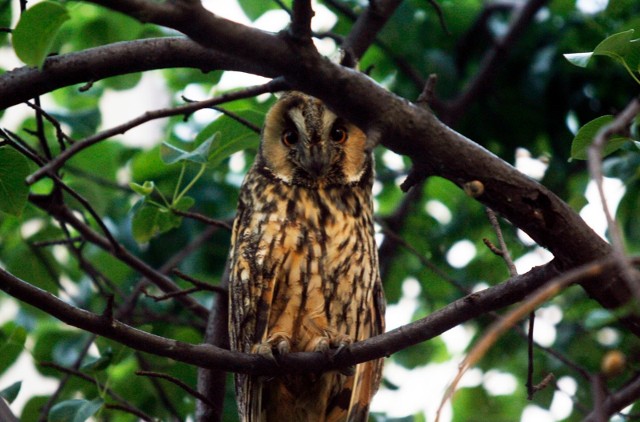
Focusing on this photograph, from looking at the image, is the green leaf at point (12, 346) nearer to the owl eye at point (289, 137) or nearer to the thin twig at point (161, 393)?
the thin twig at point (161, 393)

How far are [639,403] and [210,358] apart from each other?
142 cm

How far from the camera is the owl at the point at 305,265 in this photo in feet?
8.09

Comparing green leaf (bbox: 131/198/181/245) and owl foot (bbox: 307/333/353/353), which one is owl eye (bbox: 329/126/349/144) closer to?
green leaf (bbox: 131/198/181/245)

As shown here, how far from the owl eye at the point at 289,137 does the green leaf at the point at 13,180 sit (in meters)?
0.98

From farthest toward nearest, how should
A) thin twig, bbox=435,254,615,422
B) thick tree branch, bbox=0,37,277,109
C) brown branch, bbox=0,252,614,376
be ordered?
thick tree branch, bbox=0,37,277,109
brown branch, bbox=0,252,614,376
thin twig, bbox=435,254,615,422

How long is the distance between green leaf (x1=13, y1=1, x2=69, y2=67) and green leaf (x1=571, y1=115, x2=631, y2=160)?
1.08 m

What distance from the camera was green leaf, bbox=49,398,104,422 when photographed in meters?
2.14

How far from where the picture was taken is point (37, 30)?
5.04 ft

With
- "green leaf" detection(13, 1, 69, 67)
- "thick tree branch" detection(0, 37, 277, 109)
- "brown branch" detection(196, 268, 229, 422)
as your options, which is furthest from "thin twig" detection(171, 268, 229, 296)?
"green leaf" detection(13, 1, 69, 67)

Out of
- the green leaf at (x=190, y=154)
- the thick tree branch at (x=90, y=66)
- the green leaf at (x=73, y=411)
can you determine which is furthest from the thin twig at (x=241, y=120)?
the green leaf at (x=73, y=411)

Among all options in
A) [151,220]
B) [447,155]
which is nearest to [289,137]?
[151,220]

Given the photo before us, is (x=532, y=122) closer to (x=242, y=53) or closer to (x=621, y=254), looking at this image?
(x=242, y=53)

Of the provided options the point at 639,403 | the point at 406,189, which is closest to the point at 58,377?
the point at 406,189

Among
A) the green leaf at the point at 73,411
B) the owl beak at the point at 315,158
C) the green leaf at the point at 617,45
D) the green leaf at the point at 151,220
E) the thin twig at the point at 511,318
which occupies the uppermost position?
the owl beak at the point at 315,158
